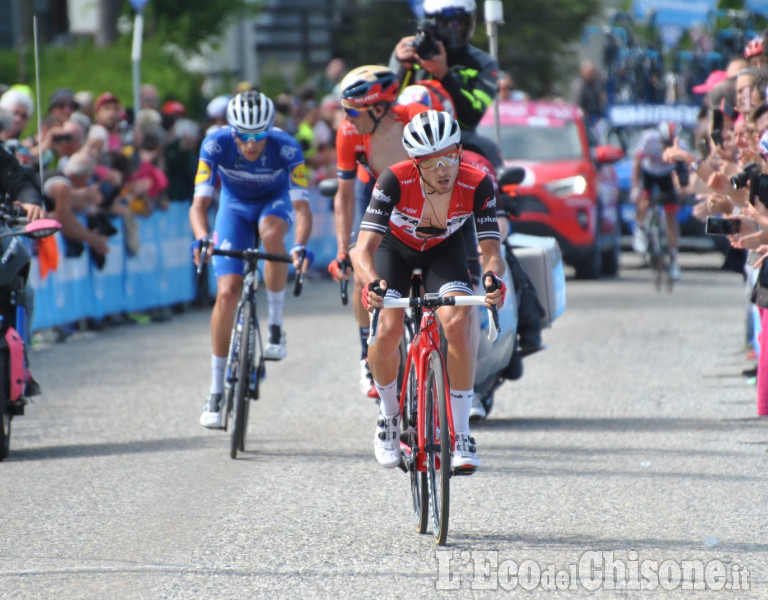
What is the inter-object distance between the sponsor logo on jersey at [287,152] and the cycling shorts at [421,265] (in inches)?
92.2

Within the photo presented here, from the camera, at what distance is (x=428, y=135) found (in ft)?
21.8

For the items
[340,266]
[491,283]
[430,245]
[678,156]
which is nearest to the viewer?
[491,283]

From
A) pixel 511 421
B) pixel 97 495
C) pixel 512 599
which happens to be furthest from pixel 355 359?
pixel 512 599

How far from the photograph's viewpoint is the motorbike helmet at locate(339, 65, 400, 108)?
839 cm

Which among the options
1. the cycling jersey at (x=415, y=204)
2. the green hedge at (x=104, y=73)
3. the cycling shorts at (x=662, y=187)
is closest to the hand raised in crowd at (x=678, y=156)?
the cycling jersey at (x=415, y=204)

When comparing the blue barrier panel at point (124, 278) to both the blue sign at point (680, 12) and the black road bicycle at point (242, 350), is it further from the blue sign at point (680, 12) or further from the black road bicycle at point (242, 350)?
the blue sign at point (680, 12)

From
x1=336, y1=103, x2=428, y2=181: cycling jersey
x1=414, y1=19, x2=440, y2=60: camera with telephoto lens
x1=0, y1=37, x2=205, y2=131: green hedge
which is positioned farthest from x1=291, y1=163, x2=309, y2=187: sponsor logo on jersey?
x1=0, y1=37, x2=205, y2=131: green hedge

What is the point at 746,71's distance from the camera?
33.0ft

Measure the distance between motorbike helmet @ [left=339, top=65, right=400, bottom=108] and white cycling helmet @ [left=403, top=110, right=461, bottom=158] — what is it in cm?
176

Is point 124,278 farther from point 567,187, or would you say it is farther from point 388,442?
point 388,442

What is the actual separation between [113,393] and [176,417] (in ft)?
4.44

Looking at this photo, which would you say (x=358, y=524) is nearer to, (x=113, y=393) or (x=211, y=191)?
(x=211, y=191)

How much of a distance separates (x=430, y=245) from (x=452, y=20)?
3.62 metres

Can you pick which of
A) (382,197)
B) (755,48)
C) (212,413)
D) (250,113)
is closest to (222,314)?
(212,413)
